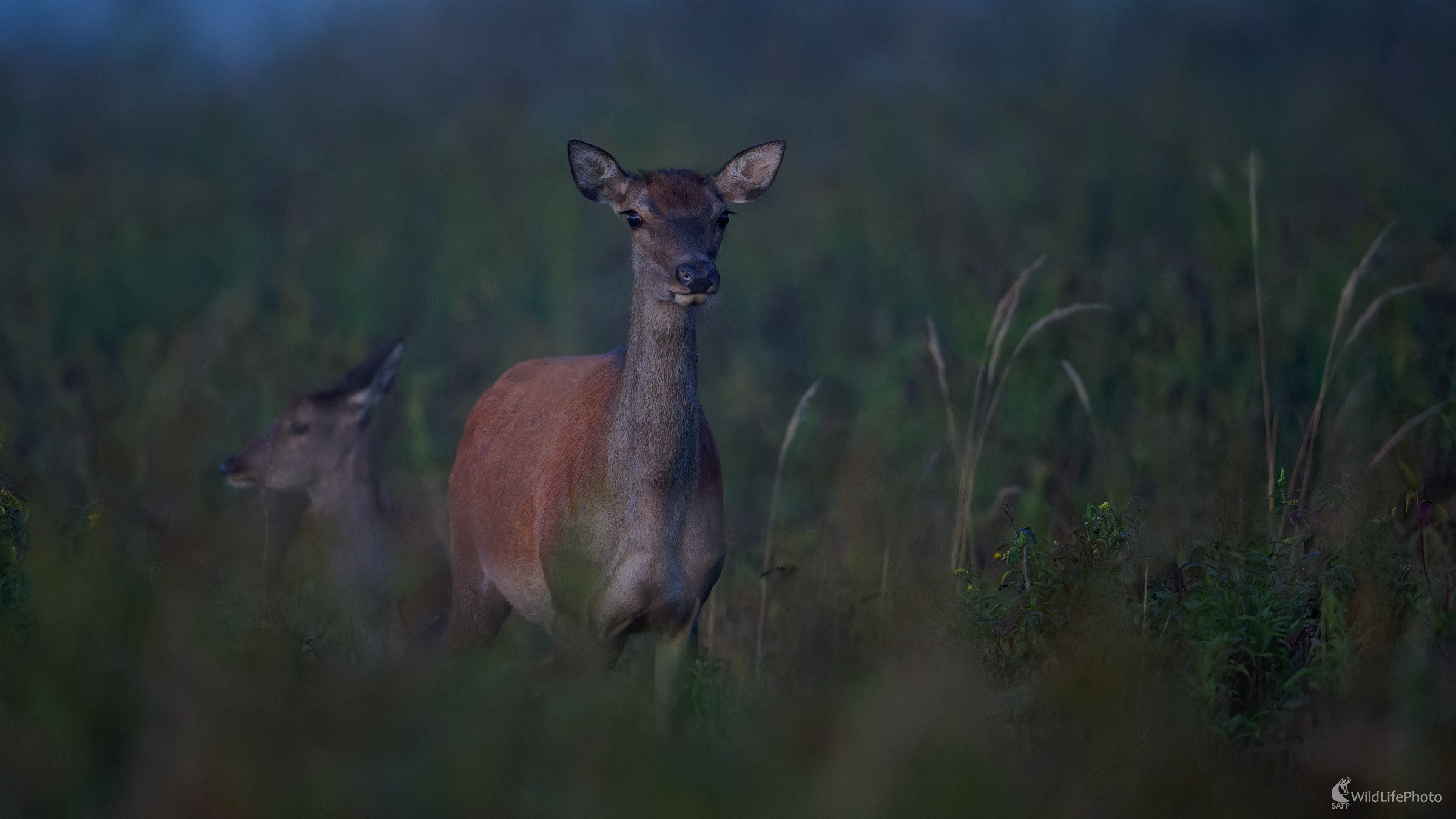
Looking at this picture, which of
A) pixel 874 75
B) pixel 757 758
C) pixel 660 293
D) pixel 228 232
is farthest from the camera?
pixel 874 75

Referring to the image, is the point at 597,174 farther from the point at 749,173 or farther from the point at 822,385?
the point at 822,385

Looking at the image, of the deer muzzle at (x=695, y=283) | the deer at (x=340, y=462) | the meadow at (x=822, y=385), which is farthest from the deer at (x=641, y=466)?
the deer at (x=340, y=462)

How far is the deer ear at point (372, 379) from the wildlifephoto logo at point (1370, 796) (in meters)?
5.67

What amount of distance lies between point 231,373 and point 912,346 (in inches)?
200

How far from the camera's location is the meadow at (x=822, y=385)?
Result: 2.84 m

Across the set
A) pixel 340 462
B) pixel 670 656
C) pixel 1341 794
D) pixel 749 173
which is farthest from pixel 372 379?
pixel 1341 794

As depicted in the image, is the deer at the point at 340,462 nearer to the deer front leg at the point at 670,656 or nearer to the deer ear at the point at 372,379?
the deer ear at the point at 372,379

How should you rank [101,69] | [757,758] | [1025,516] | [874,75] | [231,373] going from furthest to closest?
[874,75]
[101,69]
[231,373]
[1025,516]
[757,758]

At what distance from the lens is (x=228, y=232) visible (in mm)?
11547

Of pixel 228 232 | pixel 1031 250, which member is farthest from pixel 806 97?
pixel 228 232

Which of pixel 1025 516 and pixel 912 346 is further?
pixel 912 346

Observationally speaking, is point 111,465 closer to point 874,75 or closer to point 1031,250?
point 1031,250

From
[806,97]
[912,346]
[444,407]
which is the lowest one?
[444,407]

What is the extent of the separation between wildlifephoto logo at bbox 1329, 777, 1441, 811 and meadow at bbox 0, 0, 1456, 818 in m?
0.02
